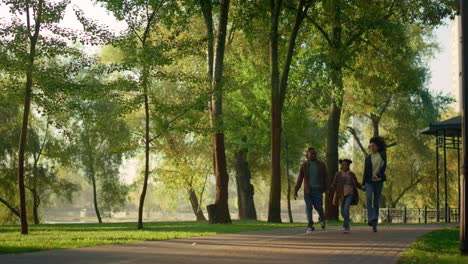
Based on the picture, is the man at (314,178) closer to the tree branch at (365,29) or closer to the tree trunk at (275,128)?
the tree trunk at (275,128)

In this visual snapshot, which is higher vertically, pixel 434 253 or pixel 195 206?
pixel 434 253

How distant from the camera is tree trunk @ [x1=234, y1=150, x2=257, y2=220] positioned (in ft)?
121

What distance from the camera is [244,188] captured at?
3712 cm

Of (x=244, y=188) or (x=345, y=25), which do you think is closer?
(x=345, y=25)

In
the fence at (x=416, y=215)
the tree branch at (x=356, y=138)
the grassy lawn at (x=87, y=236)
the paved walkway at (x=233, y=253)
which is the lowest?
the fence at (x=416, y=215)

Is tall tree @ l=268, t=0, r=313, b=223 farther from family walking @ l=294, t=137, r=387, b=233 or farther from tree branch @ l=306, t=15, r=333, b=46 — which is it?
family walking @ l=294, t=137, r=387, b=233

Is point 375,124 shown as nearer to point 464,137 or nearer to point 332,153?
point 332,153

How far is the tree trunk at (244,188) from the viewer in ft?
121

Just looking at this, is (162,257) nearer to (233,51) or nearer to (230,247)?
(230,247)

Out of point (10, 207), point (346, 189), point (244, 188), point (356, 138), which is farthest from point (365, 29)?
point (10, 207)

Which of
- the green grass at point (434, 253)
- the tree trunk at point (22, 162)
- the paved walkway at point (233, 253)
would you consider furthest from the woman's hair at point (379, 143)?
the tree trunk at point (22, 162)

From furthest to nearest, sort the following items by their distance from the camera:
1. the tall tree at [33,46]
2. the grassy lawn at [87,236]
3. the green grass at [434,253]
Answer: the tall tree at [33,46] < the grassy lawn at [87,236] < the green grass at [434,253]

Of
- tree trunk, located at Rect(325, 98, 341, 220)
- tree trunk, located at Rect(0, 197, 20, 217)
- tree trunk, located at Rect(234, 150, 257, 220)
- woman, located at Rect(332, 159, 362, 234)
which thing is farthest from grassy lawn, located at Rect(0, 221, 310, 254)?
tree trunk, located at Rect(234, 150, 257, 220)

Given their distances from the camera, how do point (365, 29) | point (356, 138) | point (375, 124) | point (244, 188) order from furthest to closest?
1. point (356, 138)
2. point (375, 124)
3. point (244, 188)
4. point (365, 29)
